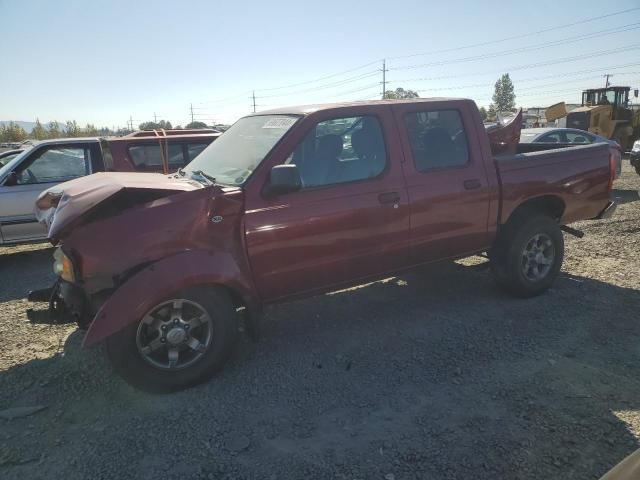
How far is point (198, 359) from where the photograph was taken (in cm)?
332

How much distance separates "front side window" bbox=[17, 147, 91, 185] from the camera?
7027 millimetres

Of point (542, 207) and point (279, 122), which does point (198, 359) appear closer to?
point (279, 122)

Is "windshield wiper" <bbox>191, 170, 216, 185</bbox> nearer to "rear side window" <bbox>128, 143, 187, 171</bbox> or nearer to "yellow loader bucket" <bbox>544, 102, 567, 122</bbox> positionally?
"rear side window" <bbox>128, 143, 187, 171</bbox>

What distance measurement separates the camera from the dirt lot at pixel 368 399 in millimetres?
2592

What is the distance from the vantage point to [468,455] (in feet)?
8.48

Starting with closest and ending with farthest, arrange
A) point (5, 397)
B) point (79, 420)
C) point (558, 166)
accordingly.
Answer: point (79, 420) → point (5, 397) → point (558, 166)

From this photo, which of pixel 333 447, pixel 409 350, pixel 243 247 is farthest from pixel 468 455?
pixel 243 247

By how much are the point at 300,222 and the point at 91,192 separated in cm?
147

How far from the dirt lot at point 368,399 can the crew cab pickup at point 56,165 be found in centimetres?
269

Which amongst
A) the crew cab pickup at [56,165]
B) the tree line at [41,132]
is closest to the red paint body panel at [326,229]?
the crew cab pickup at [56,165]

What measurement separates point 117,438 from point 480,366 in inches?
100

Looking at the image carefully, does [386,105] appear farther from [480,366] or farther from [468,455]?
[468,455]

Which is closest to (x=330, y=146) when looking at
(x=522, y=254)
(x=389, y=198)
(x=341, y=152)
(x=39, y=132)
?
(x=341, y=152)

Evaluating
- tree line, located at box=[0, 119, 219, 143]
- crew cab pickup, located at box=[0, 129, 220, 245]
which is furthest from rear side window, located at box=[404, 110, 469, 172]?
tree line, located at box=[0, 119, 219, 143]
